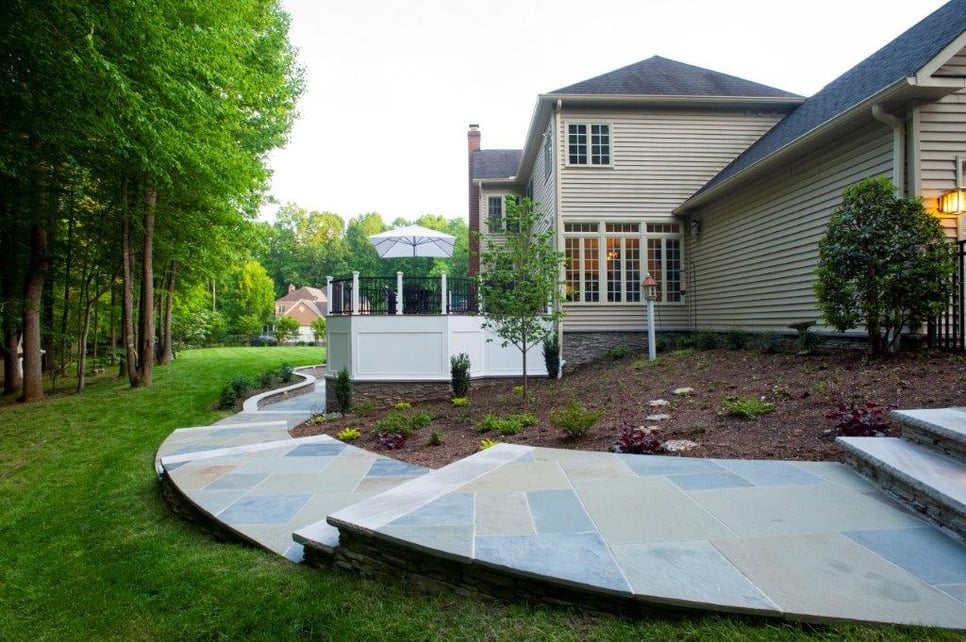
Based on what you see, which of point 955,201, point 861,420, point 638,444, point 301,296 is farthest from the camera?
point 301,296

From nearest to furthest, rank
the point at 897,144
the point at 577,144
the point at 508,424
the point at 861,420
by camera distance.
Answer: the point at 861,420, the point at 508,424, the point at 897,144, the point at 577,144

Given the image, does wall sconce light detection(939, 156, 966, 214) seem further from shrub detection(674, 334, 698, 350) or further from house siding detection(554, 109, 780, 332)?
house siding detection(554, 109, 780, 332)

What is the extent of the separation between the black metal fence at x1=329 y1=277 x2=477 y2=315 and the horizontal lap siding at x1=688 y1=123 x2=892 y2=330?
5.05 metres

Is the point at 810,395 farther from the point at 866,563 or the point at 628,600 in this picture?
the point at 628,600

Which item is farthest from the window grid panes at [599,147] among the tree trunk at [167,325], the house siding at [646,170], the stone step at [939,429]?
the tree trunk at [167,325]

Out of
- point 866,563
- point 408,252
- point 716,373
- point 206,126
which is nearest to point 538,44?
point 408,252

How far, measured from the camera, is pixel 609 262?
36.6ft

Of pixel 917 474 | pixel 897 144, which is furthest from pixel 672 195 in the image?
pixel 917 474

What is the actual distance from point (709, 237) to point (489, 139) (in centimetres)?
1663

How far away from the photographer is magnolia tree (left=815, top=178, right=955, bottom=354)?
215 inches

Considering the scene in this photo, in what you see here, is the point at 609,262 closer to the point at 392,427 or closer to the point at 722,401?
the point at 722,401

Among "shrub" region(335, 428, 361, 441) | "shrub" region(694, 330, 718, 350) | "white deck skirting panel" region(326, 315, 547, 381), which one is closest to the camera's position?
"shrub" region(335, 428, 361, 441)

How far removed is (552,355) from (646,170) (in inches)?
188

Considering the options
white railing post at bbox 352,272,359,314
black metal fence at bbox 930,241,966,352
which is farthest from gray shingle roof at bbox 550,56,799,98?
black metal fence at bbox 930,241,966,352
